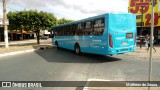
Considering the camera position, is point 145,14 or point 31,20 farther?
point 145,14

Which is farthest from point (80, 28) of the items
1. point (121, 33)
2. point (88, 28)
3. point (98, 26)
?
point (121, 33)

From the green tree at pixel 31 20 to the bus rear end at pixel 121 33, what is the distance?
22914 mm

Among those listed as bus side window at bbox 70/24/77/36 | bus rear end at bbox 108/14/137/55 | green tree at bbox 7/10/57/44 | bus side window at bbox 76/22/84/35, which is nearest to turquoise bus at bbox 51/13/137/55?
bus rear end at bbox 108/14/137/55

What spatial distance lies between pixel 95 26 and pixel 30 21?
869 inches

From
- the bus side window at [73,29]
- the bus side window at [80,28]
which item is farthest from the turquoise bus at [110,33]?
the bus side window at [73,29]

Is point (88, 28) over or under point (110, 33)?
over

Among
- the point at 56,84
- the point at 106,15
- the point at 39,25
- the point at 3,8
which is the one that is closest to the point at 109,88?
the point at 56,84

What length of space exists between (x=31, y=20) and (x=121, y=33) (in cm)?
2359

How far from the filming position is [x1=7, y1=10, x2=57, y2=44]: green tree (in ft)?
114

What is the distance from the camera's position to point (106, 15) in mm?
13359

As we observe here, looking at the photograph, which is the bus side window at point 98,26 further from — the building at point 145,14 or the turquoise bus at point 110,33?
the building at point 145,14

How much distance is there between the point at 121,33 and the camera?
13727 millimetres

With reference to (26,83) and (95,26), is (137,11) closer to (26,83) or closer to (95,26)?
(95,26)

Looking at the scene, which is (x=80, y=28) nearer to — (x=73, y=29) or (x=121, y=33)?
(x=73, y=29)
